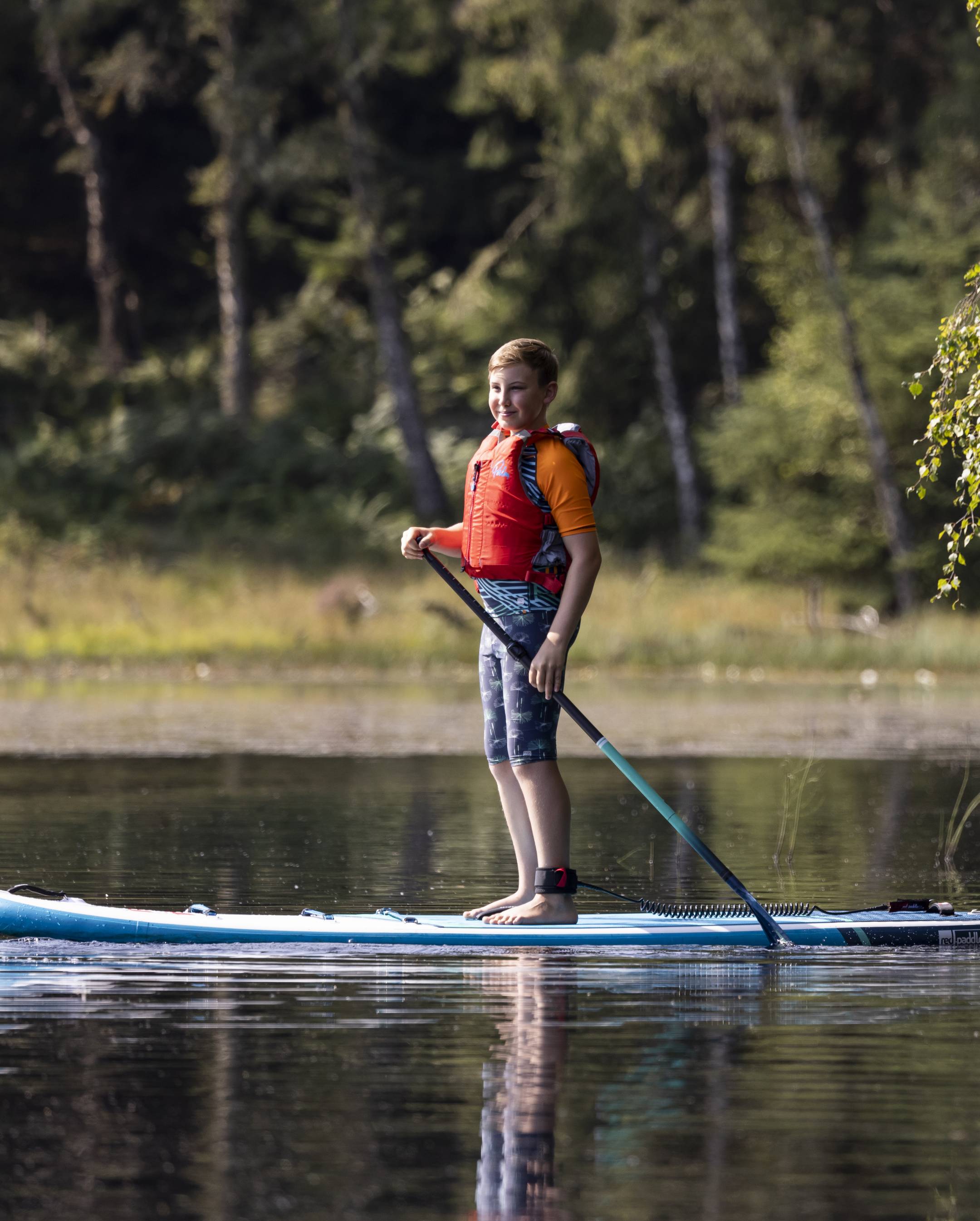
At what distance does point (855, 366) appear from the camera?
1256 inches

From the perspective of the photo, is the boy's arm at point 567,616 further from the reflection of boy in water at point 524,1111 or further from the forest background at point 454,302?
the forest background at point 454,302

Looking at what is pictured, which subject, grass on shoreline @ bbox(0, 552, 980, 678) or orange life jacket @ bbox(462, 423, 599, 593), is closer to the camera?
orange life jacket @ bbox(462, 423, 599, 593)

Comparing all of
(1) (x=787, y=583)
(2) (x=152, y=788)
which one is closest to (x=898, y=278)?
(1) (x=787, y=583)

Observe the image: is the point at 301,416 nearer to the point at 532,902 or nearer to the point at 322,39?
the point at 322,39

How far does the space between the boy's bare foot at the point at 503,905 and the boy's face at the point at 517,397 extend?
163 centimetres

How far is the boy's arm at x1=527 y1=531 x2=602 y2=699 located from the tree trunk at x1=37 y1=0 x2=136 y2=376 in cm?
3082

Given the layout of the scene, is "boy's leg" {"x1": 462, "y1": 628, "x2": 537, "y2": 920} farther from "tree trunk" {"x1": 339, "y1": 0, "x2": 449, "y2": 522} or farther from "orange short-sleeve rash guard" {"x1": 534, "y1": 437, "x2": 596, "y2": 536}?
"tree trunk" {"x1": 339, "y1": 0, "x2": 449, "y2": 522}

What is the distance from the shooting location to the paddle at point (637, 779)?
26.8 feet

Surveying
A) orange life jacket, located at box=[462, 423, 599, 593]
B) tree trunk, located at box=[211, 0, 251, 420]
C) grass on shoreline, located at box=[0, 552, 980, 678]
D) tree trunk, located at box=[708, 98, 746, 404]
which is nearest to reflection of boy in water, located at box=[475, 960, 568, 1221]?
orange life jacket, located at box=[462, 423, 599, 593]

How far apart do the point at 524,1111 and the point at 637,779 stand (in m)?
2.98

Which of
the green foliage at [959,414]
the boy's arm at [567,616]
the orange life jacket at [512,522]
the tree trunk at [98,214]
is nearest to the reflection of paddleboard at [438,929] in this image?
the boy's arm at [567,616]

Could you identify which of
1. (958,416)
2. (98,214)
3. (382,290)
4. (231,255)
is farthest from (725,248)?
(958,416)

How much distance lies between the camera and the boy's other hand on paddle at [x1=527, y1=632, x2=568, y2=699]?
8031 millimetres

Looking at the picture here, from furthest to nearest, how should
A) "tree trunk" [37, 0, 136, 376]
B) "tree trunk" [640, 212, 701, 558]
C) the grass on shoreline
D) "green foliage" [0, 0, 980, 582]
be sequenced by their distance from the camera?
1. "tree trunk" [37, 0, 136, 376]
2. "tree trunk" [640, 212, 701, 558]
3. "green foliage" [0, 0, 980, 582]
4. the grass on shoreline
